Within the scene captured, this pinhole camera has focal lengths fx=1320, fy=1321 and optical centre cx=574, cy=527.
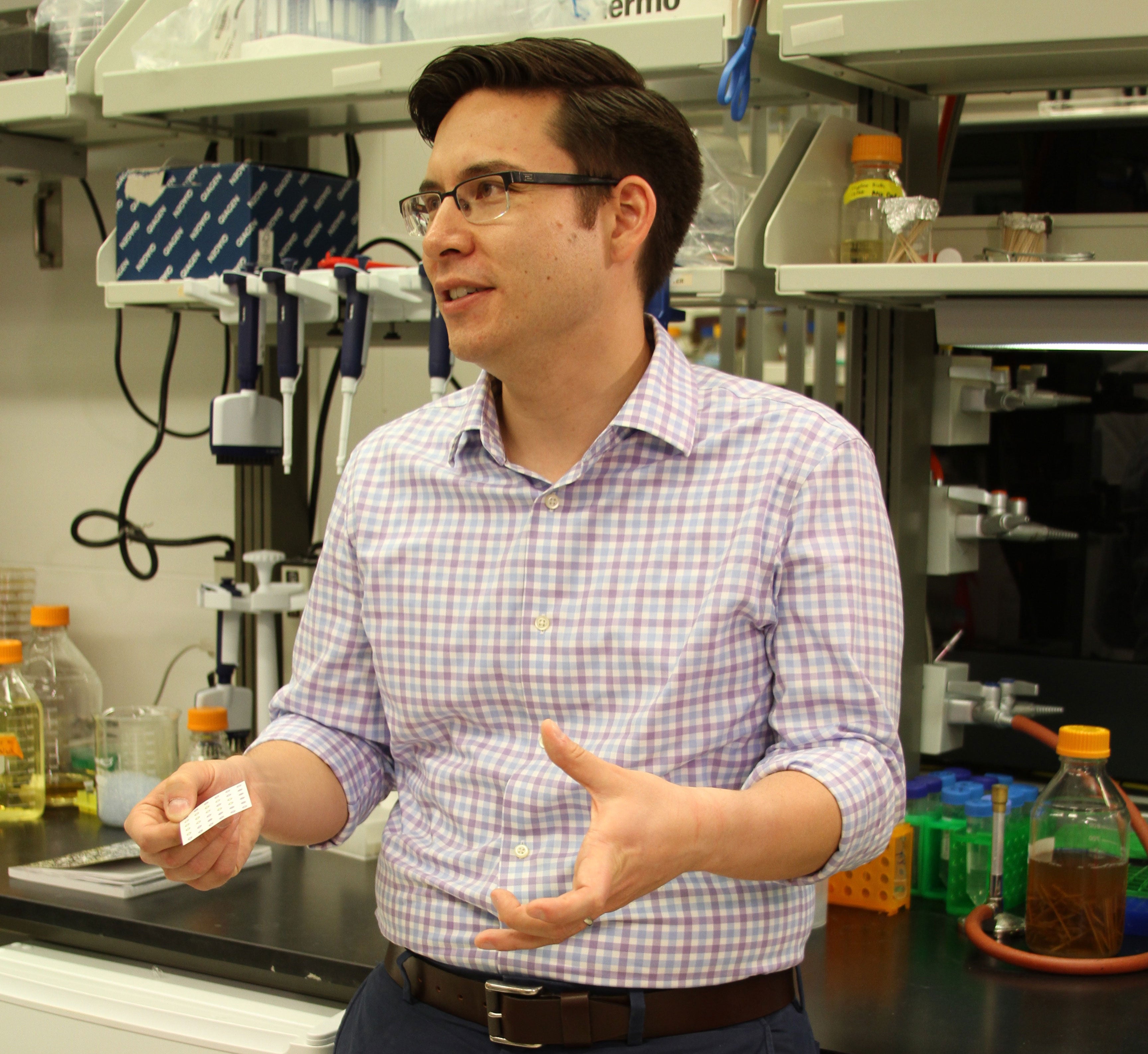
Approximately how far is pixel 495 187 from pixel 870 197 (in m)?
0.58

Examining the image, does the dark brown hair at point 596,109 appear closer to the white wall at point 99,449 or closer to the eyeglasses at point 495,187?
the eyeglasses at point 495,187

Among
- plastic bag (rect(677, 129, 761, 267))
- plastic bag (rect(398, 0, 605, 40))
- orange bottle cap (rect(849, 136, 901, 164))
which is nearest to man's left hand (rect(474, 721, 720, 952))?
plastic bag (rect(677, 129, 761, 267))

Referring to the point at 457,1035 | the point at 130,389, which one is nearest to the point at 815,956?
the point at 457,1035

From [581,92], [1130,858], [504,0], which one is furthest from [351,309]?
[1130,858]

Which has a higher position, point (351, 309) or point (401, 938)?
point (351, 309)

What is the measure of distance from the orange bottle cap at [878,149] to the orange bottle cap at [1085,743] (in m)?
0.69

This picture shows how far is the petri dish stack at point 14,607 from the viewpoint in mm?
2334

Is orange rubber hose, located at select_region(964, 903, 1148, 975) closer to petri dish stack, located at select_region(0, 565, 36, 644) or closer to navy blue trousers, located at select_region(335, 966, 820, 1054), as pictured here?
navy blue trousers, located at select_region(335, 966, 820, 1054)

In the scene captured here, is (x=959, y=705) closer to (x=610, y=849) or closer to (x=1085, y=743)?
(x=1085, y=743)

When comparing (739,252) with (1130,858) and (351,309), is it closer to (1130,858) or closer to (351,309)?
(351,309)

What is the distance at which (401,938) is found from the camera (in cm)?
117

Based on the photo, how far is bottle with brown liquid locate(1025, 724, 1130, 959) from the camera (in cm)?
141

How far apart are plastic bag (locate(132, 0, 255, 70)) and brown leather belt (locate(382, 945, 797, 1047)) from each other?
1.38m

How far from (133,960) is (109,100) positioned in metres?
1.19
